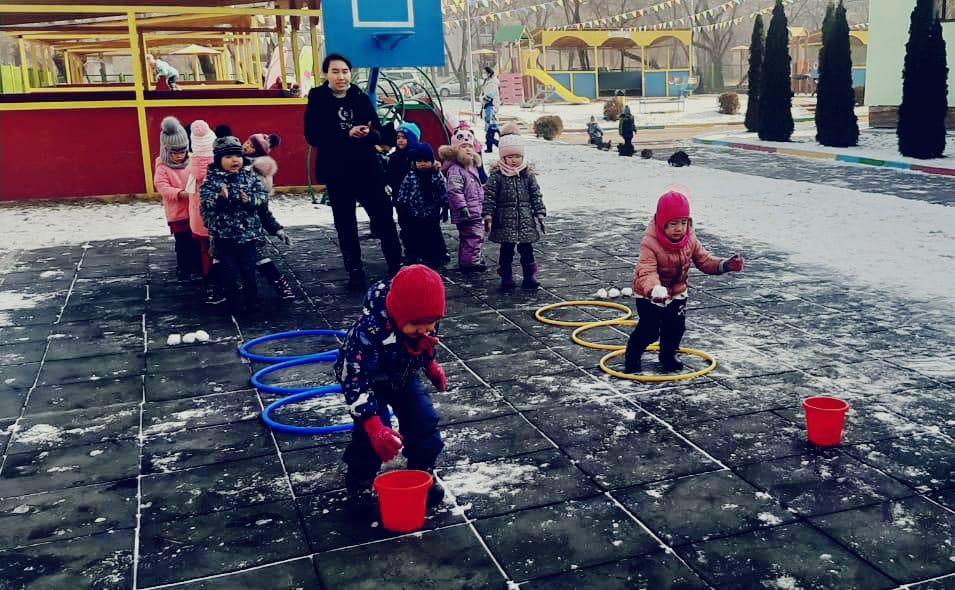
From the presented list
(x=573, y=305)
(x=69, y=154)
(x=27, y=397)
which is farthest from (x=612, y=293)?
Result: (x=69, y=154)

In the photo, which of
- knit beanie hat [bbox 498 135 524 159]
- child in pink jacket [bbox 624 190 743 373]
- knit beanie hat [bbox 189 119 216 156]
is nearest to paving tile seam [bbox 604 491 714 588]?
child in pink jacket [bbox 624 190 743 373]

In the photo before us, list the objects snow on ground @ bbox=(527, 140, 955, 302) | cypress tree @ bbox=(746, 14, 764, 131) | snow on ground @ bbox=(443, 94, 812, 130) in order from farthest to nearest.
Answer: snow on ground @ bbox=(443, 94, 812, 130) < cypress tree @ bbox=(746, 14, 764, 131) < snow on ground @ bbox=(527, 140, 955, 302)

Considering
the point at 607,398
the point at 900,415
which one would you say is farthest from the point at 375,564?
the point at 900,415

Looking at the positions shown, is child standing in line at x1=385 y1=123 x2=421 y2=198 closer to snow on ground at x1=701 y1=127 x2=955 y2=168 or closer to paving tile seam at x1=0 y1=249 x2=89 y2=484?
paving tile seam at x1=0 y1=249 x2=89 y2=484

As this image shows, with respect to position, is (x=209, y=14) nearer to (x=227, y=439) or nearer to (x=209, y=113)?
(x=209, y=113)

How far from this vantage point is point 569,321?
687 cm

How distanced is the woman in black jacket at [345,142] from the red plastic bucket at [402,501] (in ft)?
14.3

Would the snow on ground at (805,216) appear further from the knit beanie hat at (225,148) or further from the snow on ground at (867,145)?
the knit beanie hat at (225,148)

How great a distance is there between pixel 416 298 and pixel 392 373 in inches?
18.7

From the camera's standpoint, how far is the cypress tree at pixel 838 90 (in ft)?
64.0

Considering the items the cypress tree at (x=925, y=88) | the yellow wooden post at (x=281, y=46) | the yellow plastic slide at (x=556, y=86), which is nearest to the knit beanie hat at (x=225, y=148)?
the yellow wooden post at (x=281, y=46)

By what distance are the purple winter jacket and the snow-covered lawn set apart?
225 centimetres

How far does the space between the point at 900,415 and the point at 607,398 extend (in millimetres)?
1506

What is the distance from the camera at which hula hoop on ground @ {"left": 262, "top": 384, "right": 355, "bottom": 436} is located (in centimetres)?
466
